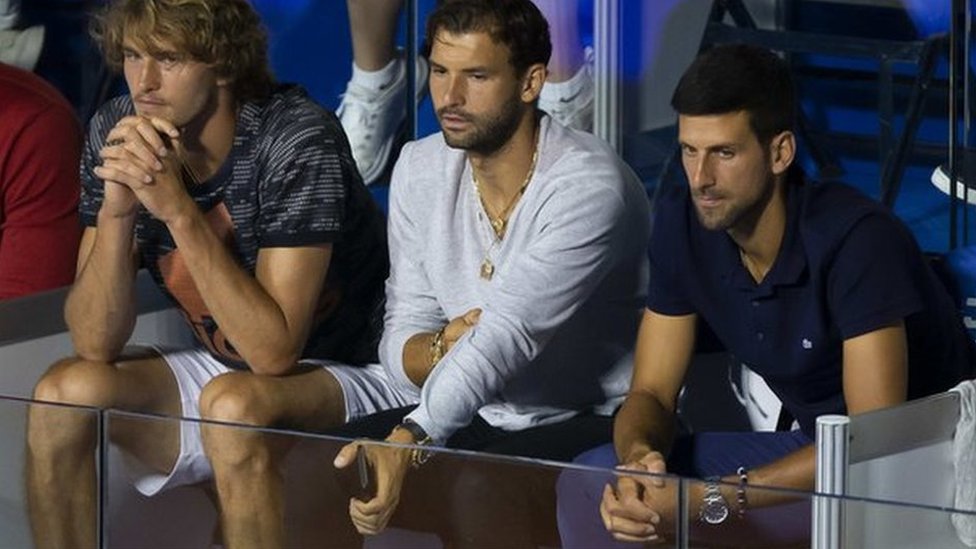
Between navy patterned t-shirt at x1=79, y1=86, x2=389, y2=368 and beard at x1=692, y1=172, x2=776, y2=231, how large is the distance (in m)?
0.58

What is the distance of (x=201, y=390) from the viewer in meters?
3.17

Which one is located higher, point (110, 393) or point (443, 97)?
point (443, 97)

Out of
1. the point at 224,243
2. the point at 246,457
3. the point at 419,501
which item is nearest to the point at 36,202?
the point at 224,243

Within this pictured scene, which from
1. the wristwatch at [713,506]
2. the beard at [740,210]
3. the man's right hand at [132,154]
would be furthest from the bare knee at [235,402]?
the wristwatch at [713,506]

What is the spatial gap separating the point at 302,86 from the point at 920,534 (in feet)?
4.82

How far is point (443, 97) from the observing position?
305 centimetres

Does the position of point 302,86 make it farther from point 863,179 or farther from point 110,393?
point 863,179

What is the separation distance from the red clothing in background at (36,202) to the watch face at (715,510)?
1477 mm

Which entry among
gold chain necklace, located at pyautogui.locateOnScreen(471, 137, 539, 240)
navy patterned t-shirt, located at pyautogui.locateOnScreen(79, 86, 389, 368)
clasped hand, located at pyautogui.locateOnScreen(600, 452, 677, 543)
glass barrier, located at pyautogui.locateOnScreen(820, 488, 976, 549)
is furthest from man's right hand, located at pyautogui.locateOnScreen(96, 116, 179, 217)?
glass barrier, located at pyautogui.locateOnScreen(820, 488, 976, 549)

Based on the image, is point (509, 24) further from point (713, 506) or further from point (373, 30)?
point (713, 506)

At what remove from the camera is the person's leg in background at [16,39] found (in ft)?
12.0

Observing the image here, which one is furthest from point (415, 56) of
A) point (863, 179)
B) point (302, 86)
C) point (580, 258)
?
point (863, 179)

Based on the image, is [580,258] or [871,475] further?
[580,258]

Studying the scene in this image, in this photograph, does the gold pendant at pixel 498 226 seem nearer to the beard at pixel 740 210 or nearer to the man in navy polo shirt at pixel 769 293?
the man in navy polo shirt at pixel 769 293
